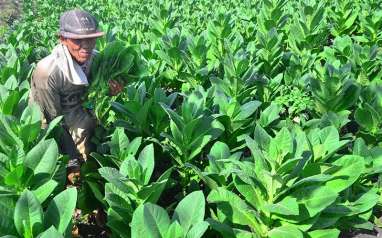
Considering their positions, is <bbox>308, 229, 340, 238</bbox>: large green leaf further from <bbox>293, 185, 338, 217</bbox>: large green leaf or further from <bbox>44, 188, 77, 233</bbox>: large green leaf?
<bbox>44, 188, 77, 233</bbox>: large green leaf

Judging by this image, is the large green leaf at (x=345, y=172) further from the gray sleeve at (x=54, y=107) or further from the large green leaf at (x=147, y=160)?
the gray sleeve at (x=54, y=107)

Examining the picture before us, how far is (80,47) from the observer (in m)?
3.76

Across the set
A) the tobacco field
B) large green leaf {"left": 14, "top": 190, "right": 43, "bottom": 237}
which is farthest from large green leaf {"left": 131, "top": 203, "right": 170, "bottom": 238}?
large green leaf {"left": 14, "top": 190, "right": 43, "bottom": 237}

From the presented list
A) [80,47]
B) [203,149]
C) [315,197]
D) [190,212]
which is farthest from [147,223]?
[80,47]

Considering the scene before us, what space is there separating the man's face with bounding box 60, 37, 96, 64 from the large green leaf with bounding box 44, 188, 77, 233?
61.2 inches

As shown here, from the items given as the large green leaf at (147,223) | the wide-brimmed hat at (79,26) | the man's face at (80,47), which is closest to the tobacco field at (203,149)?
the large green leaf at (147,223)

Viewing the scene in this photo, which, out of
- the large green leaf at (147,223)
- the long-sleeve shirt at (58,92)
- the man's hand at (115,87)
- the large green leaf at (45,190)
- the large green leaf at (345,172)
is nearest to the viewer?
the large green leaf at (147,223)

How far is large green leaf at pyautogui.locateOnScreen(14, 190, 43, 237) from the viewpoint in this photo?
2.37 meters

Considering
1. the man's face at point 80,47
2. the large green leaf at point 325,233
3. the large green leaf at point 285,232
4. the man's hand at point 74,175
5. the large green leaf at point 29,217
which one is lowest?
the man's hand at point 74,175

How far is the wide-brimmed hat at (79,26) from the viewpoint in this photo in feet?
12.0

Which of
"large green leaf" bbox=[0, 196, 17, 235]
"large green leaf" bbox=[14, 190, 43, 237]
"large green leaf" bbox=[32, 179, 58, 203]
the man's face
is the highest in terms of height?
the man's face

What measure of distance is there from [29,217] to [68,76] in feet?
5.48

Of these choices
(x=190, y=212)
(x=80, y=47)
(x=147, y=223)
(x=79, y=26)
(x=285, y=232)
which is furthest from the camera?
(x=80, y=47)

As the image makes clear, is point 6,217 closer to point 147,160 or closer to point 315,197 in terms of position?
point 147,160
